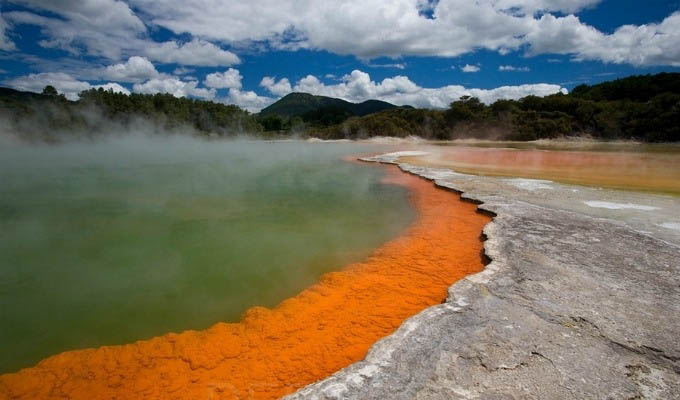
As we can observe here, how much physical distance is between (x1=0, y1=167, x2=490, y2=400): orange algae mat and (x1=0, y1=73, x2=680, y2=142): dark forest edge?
47.3 metres

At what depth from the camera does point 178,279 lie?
4648 mm

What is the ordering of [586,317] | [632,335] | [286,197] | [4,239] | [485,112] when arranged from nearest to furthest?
1. [632,335]
2. [586,317]
3. [4,239]
4. [286,197]
5. [485,112]

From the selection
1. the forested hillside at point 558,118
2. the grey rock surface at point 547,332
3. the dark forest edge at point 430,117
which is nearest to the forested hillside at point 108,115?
the dark forest edge at point 430,117

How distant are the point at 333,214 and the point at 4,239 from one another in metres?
6.07

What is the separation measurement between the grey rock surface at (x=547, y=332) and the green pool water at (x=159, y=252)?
1942 millimetres

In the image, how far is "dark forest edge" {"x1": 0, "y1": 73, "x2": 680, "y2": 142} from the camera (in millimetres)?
39906

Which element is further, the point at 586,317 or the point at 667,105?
the point at 667,105

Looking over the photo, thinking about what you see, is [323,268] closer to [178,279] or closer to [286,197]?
[178,279]

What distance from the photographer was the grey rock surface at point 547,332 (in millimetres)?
2279

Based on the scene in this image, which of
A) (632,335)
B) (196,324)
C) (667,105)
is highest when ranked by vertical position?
(667,105)

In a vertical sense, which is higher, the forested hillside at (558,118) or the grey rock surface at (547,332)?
the forested hillside at (558,118)

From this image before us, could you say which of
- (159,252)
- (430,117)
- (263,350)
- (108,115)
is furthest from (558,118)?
(108,115)

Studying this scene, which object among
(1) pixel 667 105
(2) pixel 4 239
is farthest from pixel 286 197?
(1) pixel 667 105

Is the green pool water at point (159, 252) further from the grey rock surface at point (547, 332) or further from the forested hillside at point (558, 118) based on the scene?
the forested hillside at point (558, 118)
